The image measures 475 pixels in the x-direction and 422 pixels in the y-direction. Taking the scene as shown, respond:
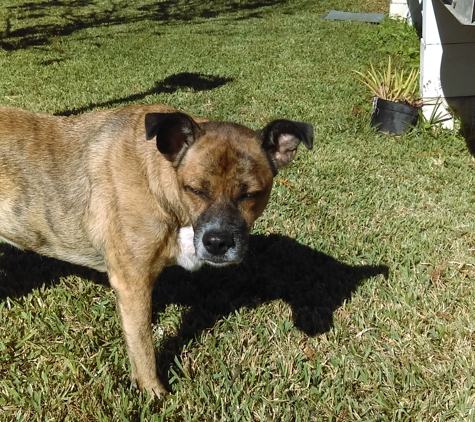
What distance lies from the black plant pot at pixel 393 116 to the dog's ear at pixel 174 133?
476cm

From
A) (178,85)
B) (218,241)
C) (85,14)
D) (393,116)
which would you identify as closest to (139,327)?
(218,241)

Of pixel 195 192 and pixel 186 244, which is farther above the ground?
pixel 195 192

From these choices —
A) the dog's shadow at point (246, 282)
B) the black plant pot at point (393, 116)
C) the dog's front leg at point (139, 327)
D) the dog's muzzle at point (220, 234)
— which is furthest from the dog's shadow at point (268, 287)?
the black plant pot at point (393, 116)

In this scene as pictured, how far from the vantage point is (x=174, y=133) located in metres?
2.83

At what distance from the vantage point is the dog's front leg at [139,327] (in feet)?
9.15

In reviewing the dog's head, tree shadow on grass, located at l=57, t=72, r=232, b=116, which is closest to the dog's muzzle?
the dog's head

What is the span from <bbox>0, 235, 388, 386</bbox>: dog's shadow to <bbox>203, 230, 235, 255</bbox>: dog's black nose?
40.6 inches

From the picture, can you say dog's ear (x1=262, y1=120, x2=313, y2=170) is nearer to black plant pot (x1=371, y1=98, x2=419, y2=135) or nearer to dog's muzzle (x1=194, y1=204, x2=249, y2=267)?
dog's muzzle (x1=194, y1=204, x2=249, y2=267)

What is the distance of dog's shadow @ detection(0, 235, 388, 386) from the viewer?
3.66m

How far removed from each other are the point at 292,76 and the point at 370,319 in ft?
23.9

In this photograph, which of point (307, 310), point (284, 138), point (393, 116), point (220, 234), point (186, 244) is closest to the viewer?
point (220, 234)

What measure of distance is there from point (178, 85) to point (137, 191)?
6.68 meters


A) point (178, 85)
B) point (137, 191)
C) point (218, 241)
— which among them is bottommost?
point (178, 85)

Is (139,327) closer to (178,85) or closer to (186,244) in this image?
(186,244)
